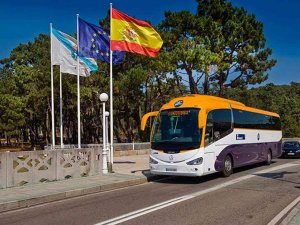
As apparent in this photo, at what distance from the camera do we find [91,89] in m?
Result: 35.0

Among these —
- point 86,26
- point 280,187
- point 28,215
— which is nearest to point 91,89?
point 86,26

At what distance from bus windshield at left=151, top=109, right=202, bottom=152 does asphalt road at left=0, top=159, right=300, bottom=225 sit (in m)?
1.47

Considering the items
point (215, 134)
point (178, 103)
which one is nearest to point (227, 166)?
point (215, 134)

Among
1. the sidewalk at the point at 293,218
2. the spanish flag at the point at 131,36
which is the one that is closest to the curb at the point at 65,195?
the sidewalk at the point at 293,218

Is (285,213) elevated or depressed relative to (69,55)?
depressed

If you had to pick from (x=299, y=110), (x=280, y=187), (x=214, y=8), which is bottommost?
(x=280, y=187)

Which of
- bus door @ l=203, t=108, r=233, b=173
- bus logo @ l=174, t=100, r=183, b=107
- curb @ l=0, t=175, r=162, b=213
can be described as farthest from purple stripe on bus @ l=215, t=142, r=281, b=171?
curb @ l=0, t=175, r=162, b=213

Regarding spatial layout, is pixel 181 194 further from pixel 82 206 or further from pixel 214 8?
pixel 214 8

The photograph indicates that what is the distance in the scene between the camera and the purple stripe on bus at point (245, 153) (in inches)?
646

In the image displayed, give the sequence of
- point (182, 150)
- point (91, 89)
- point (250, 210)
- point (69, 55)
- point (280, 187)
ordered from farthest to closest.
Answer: point (91, 89) → point (69, 55) → point (182, 150) → point (280, 187) → point (250, 210)

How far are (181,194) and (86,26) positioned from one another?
38.4 ft

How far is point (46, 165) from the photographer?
45.8 ft

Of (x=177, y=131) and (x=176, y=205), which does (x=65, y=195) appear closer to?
(x=176, y=205)

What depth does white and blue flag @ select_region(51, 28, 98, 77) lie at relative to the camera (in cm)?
2466
